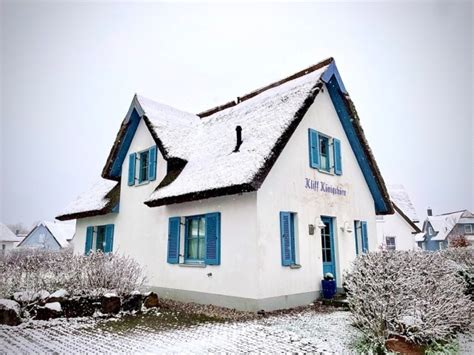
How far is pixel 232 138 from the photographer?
11438 mm

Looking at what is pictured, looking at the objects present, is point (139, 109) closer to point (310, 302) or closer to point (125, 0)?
point (125, 0)

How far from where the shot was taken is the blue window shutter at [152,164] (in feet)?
42.9

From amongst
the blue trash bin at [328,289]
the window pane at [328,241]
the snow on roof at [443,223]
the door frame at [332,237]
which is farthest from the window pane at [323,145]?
the snow on roof at [443,223]

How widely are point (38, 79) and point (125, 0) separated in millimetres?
4787

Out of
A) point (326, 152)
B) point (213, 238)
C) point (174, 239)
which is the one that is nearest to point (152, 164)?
point (174, 239)

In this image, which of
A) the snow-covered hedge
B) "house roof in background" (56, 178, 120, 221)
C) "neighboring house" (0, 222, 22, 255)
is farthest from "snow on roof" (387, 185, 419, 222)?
"neighboring house" (0, 222, 22, 255)

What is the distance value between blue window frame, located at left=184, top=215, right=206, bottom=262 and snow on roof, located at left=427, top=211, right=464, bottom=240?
50036 millimetres

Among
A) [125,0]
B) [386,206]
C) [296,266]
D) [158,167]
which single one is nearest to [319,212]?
[296,266]

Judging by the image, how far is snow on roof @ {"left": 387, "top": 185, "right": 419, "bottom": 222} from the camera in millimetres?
27625

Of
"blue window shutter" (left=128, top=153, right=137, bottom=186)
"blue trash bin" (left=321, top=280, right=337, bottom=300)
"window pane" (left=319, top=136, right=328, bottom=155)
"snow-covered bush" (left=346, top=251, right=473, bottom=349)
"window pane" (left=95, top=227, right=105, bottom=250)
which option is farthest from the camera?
"window pane" (left=95, top=227, right=105, bottom=250)

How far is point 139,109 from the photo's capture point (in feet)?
46.5

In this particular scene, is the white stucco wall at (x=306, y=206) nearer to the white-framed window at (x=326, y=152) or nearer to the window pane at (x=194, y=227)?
the white-framed window at (x=326, y=152)

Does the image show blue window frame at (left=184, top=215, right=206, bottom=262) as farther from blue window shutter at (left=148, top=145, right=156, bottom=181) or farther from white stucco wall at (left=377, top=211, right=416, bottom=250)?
white stucco wall at (left=377, top=211, right=416, bottom=250)

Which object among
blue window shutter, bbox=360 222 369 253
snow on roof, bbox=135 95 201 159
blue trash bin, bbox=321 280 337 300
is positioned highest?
snow on roof, bbox=135 95 201 159
